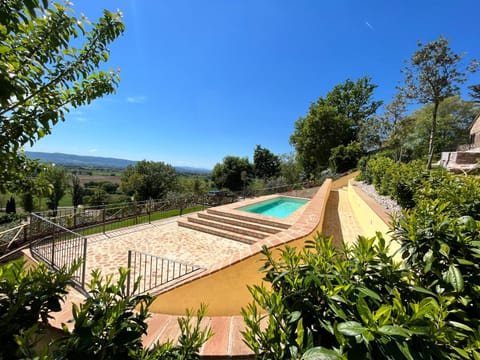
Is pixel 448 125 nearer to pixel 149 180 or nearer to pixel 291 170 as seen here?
pixel 291 170

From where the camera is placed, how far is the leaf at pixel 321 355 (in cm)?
77

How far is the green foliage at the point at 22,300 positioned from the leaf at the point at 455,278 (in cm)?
210

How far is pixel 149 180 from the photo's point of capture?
1010 inches

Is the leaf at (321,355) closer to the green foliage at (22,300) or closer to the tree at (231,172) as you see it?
A: the green foliage at (22,300)

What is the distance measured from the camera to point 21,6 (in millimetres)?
1162

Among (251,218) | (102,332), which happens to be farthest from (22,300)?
(251,218)

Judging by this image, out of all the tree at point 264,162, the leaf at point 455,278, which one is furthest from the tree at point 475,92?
the leaf at point 455,278

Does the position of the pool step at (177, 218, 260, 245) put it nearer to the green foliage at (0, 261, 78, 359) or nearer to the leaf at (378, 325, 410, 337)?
the green foliage at (0, 261, 78, 359)

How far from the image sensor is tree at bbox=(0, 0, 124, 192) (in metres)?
1.41

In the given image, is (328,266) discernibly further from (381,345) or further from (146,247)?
(146,247)

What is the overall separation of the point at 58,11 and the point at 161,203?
10743 millimetres

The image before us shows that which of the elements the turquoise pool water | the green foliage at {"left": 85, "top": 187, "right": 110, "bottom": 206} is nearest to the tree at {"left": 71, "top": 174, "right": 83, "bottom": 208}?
the green foliage at {"left": 85, "top": 187, "right": 110, "bottom": 206}

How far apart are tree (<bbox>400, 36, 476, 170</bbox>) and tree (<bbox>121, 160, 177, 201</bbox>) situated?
25304mm

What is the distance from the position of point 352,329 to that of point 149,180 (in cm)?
2785
